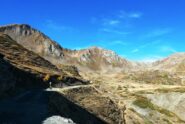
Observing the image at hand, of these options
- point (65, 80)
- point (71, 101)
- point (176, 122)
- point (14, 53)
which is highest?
point (14, 53)

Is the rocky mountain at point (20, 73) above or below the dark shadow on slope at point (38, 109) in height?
above

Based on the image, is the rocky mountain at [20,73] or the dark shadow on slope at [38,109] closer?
the dark shadow on slope at [38,109]

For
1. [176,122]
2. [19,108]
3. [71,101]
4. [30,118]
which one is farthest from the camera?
[176,122]

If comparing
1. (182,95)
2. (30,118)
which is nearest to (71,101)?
(30,118)

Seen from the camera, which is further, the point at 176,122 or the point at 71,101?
the point at 176,122

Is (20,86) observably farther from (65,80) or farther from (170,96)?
(170,96)

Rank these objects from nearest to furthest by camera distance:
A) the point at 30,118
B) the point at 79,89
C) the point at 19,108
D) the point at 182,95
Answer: the point at 30,118, the point at 19,108, the point at 79,89, the point at 182,95

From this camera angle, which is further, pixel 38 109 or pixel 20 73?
pixel 20 73

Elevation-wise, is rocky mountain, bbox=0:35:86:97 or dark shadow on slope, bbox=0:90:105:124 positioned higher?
rocky mountain, bbox=0:35:86:97

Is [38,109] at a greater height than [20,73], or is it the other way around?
[20,73]

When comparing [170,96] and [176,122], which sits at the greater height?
[170,96]

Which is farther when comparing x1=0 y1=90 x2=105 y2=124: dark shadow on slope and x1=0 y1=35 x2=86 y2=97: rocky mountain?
x1=0 y1=35 x2=86 y2=97: rocky mountain
